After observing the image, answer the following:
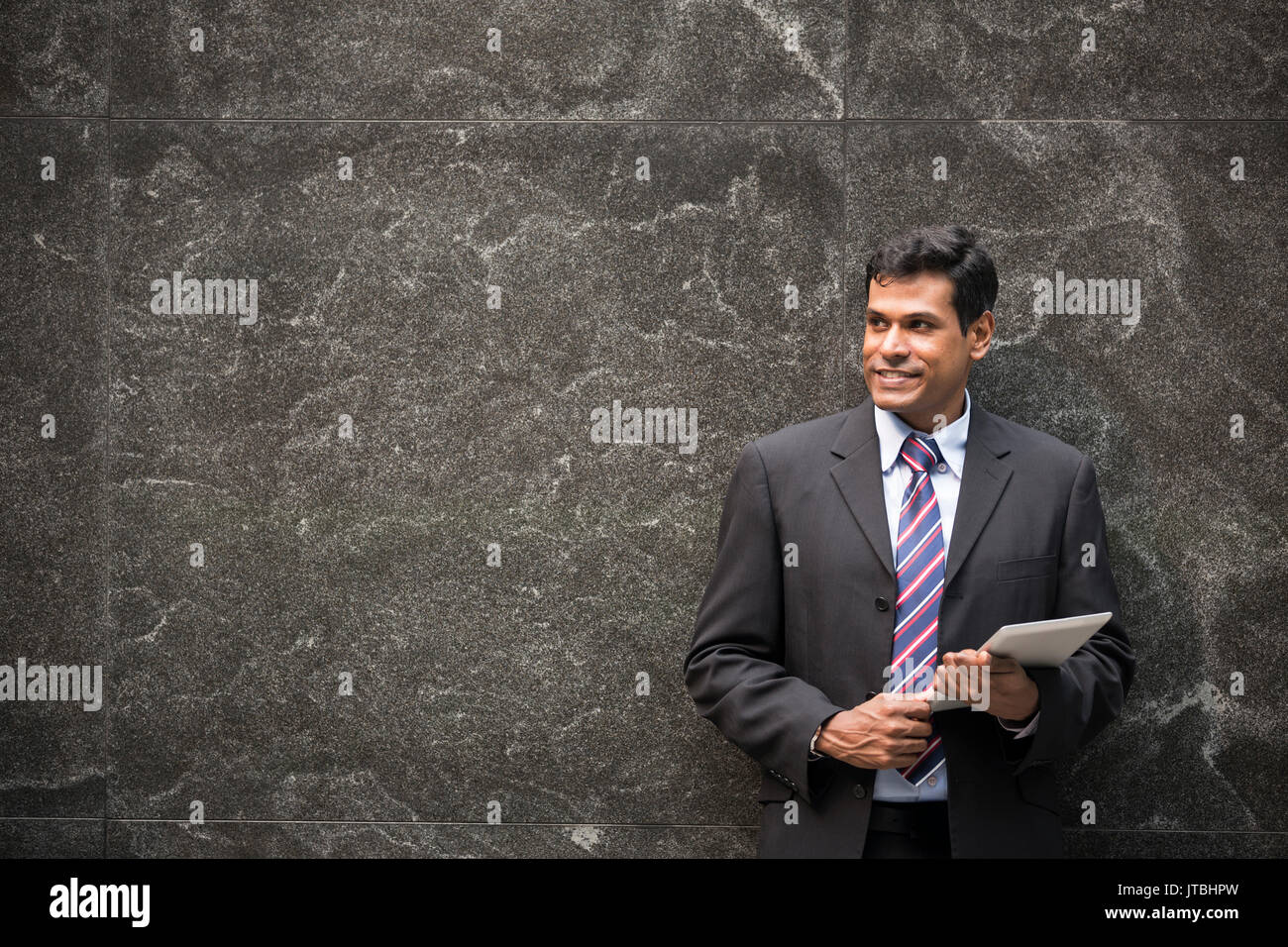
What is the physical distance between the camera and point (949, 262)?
3295 mm

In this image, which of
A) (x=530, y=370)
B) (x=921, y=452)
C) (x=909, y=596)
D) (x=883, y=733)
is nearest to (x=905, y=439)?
(x=921, y=452)

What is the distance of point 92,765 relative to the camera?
13.5 ft

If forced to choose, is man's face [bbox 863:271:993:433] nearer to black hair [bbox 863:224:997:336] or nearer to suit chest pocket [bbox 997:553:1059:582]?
black hair [bbox 863:224:997:336]

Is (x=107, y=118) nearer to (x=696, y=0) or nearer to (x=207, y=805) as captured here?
(x=696, y=0)

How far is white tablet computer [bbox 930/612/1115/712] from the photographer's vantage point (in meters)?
2.76

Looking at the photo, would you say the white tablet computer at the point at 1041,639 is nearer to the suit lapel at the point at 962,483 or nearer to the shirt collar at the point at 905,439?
the suit lapel at the point at 962,483

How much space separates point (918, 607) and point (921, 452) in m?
0.47

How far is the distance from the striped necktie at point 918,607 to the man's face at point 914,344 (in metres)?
0.32

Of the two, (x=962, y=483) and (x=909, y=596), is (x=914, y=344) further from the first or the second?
(x=909, y=596)

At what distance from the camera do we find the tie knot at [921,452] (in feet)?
10.9
